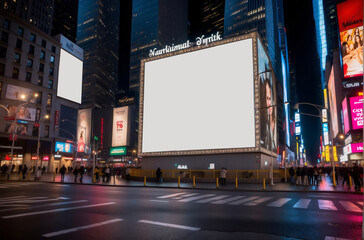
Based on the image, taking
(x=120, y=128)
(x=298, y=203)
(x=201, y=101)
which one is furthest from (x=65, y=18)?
(x=298, y=203)

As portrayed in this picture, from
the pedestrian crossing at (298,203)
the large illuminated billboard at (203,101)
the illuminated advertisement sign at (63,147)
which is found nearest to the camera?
the pedestrian crossing at (298,203)

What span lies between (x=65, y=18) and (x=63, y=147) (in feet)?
406

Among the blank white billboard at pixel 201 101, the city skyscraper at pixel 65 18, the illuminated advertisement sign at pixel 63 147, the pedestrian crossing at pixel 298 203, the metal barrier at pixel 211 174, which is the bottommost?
the pedestrian crossing at pixel 298 203

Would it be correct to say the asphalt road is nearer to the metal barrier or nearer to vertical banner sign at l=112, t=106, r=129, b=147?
the metal barrier

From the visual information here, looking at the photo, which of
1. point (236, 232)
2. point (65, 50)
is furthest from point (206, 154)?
point (65, 50)

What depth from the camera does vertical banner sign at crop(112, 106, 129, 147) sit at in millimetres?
115688

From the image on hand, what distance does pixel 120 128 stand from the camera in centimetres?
11812

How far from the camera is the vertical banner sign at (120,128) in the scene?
116 metres

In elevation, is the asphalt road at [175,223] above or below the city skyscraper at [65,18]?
below

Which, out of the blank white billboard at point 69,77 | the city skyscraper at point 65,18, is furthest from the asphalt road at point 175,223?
the city skyscraper at point 65,18

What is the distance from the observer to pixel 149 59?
46.2 meters

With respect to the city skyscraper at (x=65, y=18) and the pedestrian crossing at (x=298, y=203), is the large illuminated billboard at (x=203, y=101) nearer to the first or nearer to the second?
the pedestrian crossing at (x=298, y=203)

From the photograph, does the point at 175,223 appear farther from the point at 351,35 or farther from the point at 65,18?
the point at 65,18

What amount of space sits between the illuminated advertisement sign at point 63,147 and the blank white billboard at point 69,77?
593 inches
